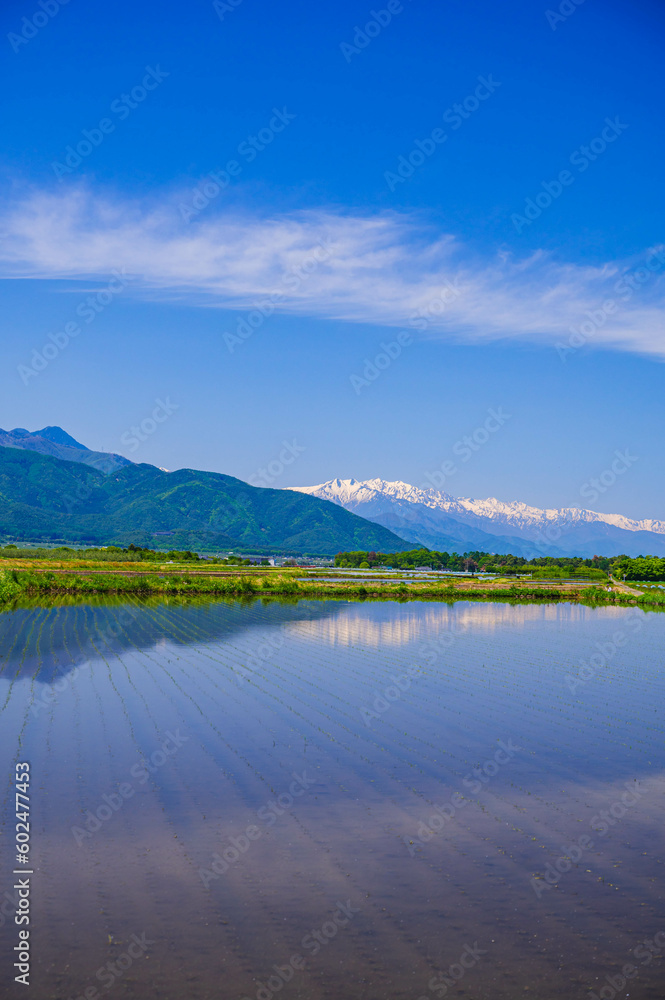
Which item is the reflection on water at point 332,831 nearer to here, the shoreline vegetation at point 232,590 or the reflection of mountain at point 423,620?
the reflection of mountain at point 423,620

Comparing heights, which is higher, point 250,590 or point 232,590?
point 250,590

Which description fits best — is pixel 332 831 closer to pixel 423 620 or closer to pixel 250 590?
pixel 423 620

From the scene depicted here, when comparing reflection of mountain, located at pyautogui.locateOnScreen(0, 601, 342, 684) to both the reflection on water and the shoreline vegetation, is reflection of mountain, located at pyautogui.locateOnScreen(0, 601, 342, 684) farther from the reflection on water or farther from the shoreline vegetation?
the shoreline vegetation

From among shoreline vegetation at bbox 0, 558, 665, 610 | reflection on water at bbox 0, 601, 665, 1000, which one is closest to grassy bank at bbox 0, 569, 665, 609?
shoreline vegetation at bbox 0, 558, 665, 610

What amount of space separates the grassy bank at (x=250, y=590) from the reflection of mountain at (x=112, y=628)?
33.6ft

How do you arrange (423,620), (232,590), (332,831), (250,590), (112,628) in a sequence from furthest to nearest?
(250,590), (232,590), (423,620), (112,628), (332,831)

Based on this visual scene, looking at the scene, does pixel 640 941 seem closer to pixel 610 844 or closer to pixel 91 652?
pixel 610 844

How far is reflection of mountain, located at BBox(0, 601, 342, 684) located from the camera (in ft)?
92.7

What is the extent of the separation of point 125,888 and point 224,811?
309cm

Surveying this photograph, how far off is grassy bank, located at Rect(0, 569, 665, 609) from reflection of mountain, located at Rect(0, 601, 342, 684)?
1024 cm

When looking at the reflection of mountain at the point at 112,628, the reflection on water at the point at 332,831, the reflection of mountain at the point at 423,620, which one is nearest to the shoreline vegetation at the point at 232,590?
the reflection of mountain at the point at 423,620

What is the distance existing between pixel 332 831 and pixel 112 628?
28.9 meters

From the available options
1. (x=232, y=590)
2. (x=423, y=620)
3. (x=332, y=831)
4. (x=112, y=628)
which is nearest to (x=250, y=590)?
(x=232, y=590)

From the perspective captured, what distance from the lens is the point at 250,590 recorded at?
6812 centimetres
